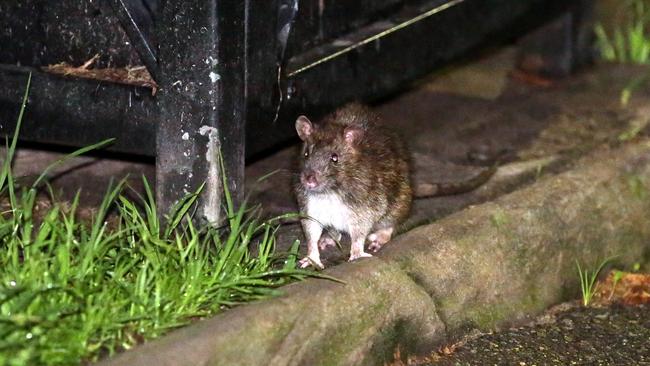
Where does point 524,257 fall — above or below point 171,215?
below

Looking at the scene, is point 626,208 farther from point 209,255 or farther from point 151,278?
point 151,278

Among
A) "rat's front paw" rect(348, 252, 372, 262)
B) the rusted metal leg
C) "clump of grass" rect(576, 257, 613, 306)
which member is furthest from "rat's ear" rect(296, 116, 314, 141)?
the rusted metal leg

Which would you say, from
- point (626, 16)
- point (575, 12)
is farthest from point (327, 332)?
point (626, 16)

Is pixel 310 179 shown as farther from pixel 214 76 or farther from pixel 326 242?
pixel 214 76

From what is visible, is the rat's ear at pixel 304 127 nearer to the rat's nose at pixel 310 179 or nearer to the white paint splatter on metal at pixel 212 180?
the rat's nose at pixel 310 179

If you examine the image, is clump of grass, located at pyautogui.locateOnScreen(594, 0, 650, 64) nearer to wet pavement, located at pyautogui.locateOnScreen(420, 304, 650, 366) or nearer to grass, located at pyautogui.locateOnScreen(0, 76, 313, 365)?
wet pavement, located at pyautogui.locateOnScreen(420, 304, 650, 366)

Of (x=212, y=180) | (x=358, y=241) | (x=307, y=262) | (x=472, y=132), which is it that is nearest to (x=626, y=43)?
(x=472, y=132)
